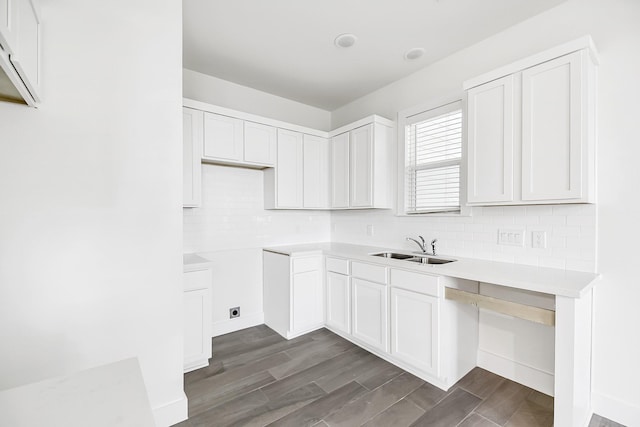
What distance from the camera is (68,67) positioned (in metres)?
1.51

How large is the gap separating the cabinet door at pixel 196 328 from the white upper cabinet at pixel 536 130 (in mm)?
2393

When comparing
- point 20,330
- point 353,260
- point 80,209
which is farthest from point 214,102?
point 20,330

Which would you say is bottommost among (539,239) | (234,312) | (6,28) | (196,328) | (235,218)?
(234,312)

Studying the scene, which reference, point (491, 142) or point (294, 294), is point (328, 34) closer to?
point (491, 142)

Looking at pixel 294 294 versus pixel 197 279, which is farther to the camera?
pixel 294 294

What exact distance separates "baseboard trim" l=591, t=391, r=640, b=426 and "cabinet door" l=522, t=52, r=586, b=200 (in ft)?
4.44

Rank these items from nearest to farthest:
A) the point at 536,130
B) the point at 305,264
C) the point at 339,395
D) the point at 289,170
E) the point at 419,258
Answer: the point at 536,130
the point at 339,395
the point at 419,258
the point at 305,264
the point at 289,170

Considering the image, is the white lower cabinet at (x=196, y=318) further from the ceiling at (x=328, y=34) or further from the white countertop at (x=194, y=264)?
the ceiling at (x=328, y=34)

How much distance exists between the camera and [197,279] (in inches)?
96.4

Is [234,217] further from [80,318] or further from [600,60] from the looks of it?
[600,60]

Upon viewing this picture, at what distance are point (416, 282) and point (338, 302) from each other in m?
1.03

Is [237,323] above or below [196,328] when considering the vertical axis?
below

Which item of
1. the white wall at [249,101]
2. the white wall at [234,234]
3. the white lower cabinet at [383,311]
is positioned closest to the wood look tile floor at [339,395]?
the white lower cabinet at [383,311]

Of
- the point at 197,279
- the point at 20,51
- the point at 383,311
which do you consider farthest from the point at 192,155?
the point at 383,311
